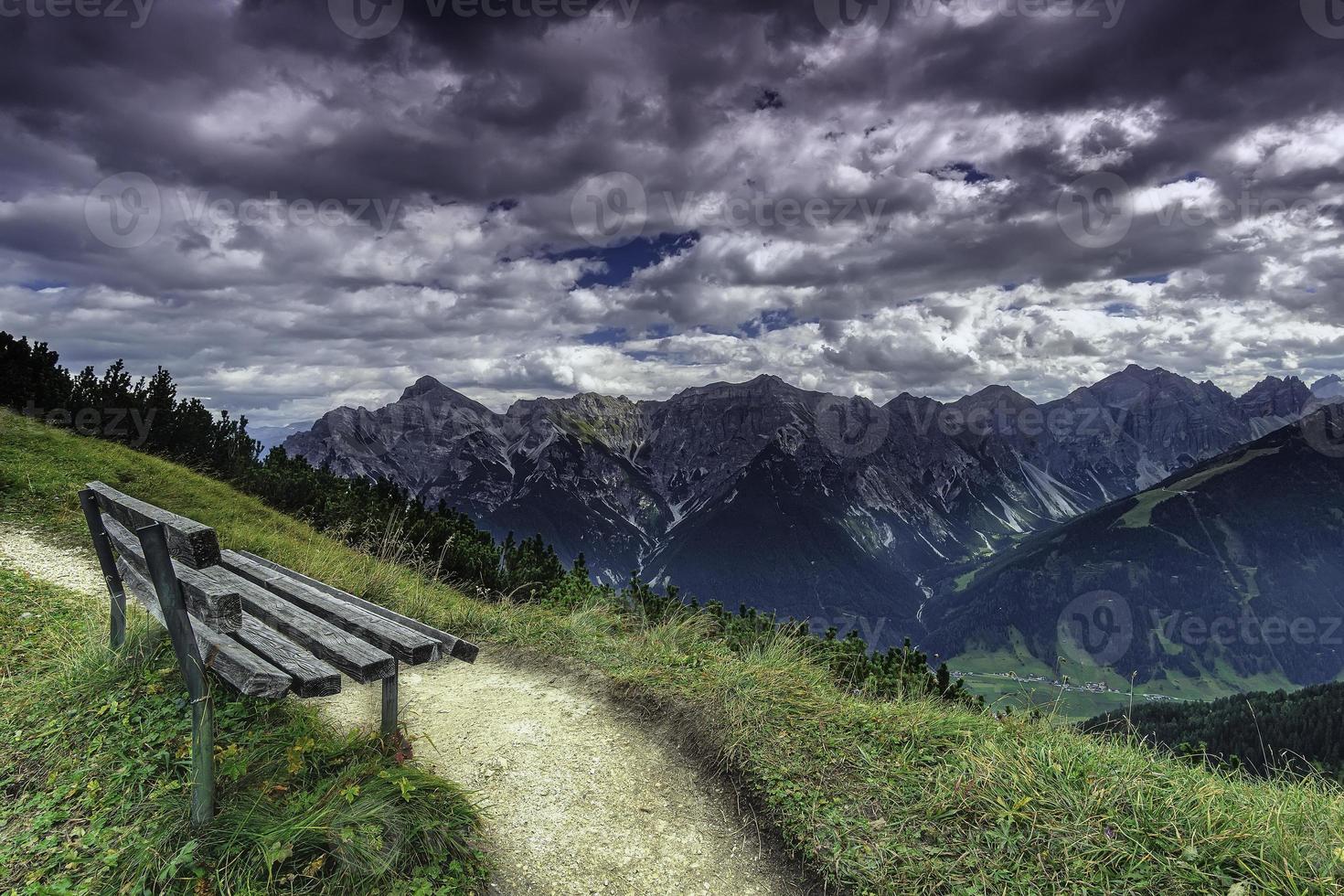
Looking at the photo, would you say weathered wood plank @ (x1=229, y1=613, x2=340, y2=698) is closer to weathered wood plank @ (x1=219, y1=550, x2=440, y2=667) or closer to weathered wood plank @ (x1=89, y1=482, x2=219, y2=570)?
weathered wood plank @ (x1=219, y1=550, x2=440, y2=667)

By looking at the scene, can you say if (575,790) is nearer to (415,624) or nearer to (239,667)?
(415,624)

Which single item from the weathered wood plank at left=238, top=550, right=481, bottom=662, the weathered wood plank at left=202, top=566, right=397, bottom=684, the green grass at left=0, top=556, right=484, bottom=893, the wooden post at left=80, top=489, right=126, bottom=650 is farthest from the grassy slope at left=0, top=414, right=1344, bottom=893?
the wooden post at left=80, top=489, right=126, bottom=650

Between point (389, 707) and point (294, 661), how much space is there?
1.12 metres

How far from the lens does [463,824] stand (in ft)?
15.3

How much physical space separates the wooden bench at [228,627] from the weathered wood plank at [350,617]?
13 mm

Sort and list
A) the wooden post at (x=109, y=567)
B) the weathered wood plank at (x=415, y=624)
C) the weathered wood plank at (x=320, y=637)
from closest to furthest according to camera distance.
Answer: the weathered wood plank at (x=320, y=637), the weathered wood plank at (x=415, y=624), the wooden post at (x=109, y=567)

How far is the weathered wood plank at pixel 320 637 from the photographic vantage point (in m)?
4.60

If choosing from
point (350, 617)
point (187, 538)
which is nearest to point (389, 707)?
point (350, 617)

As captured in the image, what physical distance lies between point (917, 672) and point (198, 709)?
11.1 meters

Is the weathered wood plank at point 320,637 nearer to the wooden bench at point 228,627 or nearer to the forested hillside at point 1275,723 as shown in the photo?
the wooden bench at point 228,627

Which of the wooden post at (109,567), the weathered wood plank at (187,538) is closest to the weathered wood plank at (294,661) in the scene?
the weathered wood plank at (187,538)

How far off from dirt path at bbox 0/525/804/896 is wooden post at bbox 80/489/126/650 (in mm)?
1900

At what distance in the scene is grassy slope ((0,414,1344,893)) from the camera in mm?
4219

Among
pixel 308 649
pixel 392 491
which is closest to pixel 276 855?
pixel 308 649
